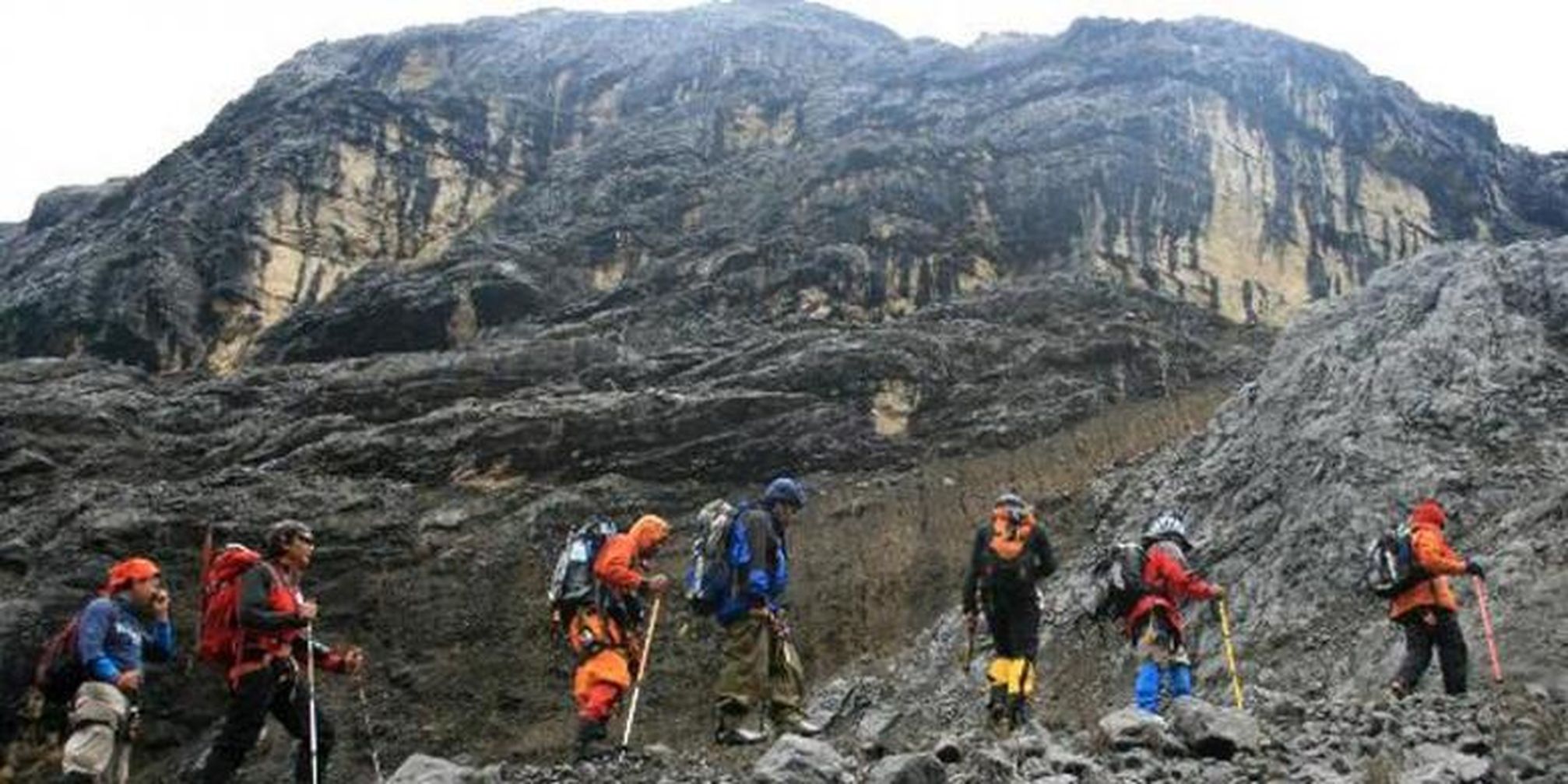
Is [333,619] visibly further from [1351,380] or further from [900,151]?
[900,151]

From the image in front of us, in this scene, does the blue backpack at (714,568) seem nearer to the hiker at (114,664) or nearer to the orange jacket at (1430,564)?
the hiker at (114,664)

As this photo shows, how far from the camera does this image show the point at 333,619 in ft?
83.9

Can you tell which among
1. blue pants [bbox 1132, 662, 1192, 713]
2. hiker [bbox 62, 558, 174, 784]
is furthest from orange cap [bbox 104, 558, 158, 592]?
blue pants [bbox 1132, 662, 1192, 713]

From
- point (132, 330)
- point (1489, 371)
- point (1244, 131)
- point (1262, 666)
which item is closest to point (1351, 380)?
point (1489, 371)

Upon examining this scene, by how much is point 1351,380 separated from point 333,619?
17.3 meters

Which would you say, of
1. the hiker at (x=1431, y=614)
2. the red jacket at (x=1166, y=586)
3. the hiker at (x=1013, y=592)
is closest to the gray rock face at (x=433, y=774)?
the hiker at (x=1013, y=592)

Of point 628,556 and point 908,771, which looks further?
point 628,556

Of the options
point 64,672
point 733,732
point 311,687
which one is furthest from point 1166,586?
point 64,672

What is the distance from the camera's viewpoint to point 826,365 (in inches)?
1335

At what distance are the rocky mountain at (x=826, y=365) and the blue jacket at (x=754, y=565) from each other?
3.41 ft

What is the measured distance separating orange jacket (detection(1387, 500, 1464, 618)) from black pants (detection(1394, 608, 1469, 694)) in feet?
0.22

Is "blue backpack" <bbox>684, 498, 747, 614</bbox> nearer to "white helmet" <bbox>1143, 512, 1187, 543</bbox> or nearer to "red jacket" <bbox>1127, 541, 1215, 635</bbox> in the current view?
"red jacket" <bbox>1127, 541, 1215, 635</bbox>

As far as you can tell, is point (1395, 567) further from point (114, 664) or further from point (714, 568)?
point (114, 664)

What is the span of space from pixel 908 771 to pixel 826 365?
27.4 metres
